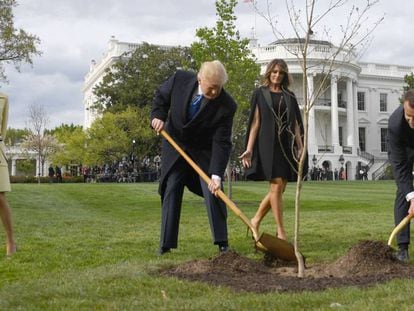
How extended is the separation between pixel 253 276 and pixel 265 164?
2.05 meters

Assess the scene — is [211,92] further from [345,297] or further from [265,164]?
[345,297]

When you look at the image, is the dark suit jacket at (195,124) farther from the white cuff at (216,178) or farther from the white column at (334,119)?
the white column at (334,119)

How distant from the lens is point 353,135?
66.4 meters

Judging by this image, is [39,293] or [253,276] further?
[253,276]

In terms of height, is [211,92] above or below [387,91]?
below

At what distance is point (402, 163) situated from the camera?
6.00 metres

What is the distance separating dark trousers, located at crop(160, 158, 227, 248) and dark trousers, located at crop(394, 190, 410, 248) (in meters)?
1.63

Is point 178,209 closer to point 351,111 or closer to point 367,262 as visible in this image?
point 367,262

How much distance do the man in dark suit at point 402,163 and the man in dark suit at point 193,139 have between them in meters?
1.53

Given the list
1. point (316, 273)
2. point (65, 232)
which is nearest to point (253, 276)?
point (316, 273)

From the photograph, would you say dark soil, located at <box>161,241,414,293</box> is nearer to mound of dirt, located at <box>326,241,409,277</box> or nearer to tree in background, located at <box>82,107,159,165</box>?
mound of dirt, located at <box>326,241,409,277</box>

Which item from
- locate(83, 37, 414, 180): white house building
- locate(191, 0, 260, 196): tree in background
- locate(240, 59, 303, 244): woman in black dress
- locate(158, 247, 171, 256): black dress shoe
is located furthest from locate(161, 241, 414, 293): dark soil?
locate(83, 37, 414, 180): white house building

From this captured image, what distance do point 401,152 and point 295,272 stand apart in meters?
1.57

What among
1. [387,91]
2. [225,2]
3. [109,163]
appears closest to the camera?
[225,2]
